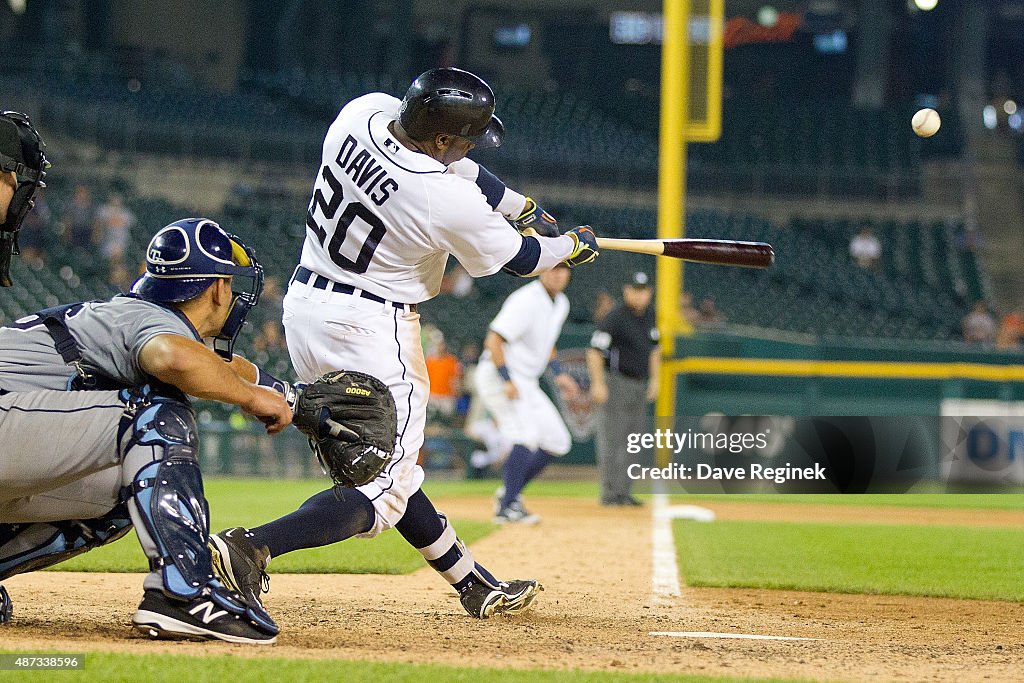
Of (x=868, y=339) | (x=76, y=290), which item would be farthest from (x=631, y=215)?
(x=76, y=290)

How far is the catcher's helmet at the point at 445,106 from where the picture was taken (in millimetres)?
3637

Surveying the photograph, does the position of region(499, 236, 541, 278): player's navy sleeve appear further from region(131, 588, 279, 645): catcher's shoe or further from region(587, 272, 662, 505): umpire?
region(587, 272, 662, 505): umpire

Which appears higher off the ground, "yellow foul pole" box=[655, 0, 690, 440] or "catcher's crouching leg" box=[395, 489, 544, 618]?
"yellow foul pole" box=[655, 0, 690, 440]

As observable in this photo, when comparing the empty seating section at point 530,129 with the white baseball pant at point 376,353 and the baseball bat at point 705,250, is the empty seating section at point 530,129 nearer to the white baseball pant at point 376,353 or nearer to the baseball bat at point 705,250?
the baseball bat at point 705,250

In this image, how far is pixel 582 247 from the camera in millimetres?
3955

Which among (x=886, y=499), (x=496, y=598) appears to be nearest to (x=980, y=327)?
(x=886, y=499)

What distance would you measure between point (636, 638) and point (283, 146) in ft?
59.3

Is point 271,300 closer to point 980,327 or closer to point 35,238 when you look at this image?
point 35,238

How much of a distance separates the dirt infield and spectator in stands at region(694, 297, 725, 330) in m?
10.5

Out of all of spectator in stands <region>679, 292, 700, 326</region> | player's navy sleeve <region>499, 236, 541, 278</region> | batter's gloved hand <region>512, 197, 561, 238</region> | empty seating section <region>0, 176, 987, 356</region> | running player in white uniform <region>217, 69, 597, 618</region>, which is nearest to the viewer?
running player in white uniform <region>217, 69, 597, 618</region>

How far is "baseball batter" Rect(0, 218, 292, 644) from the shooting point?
3102 millimetres

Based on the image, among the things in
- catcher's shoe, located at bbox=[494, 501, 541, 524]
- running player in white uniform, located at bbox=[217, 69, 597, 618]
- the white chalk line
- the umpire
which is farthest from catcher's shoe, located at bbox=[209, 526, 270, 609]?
the umpire

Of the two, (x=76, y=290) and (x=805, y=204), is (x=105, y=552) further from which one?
(x=805, y=204)

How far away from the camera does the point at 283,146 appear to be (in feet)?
67.7
